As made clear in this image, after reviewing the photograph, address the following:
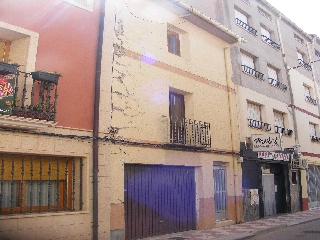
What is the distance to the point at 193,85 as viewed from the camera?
1191 cm

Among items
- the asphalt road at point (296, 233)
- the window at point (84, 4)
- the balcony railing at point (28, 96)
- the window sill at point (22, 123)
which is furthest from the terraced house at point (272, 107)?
the window sill at point (22, 123)

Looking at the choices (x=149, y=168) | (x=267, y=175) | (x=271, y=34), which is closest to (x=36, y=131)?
(x=149, y=168)

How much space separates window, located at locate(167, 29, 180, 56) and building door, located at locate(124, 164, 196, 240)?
4.32m

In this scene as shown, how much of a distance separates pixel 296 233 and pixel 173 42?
314 inches

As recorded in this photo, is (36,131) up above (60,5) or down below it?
below

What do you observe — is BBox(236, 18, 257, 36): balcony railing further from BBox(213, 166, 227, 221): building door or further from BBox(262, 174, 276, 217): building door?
BBox(213, 166, 227, 221): building door

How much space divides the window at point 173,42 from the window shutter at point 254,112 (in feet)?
16.9

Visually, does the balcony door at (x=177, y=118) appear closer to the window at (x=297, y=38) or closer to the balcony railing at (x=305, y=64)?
the balcony railing at (x=305, y=64)

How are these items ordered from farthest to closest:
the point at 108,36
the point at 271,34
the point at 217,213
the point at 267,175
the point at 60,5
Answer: the point at 271,34
the point at 267,175
the point at 217,213
the point at 108,36
the point at 60,5

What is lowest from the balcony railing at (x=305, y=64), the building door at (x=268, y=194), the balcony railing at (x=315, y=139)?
the building door at (x=268, y=194)

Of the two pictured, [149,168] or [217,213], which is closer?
[149,168]

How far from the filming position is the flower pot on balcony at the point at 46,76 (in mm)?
7129

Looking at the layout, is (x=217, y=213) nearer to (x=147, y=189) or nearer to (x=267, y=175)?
(x=147, y=189)

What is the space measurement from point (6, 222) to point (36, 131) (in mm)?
2004
